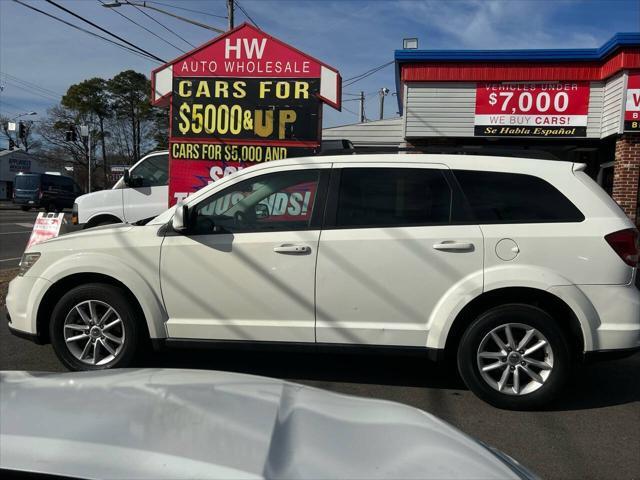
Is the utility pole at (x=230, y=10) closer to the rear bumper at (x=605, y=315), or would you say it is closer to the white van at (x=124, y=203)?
the white van at (x=124, y=203)

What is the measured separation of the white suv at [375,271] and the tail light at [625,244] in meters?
0.01

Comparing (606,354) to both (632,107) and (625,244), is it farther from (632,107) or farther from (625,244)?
(632,107)

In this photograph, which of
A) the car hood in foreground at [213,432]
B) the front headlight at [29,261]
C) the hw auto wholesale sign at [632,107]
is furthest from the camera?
the hw auto wholesale sign at [632,107]

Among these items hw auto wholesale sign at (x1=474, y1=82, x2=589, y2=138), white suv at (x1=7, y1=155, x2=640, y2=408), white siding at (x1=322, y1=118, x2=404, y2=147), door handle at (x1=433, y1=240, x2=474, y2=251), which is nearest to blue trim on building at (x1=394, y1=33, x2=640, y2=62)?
hw auto wholesale sign at (x1=474, y1=82, x2=589, y2=138)

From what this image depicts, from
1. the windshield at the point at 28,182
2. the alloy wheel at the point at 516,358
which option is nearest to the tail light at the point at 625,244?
the alloy wheel at the point at 516,358

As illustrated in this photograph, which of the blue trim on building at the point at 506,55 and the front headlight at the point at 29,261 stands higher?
the blue trim on building at the point at 506,55

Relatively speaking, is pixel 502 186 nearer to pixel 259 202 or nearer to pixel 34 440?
pixel 259 202

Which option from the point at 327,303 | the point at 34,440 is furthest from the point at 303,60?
the point at 34,440

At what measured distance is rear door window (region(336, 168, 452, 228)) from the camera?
447 centimetres

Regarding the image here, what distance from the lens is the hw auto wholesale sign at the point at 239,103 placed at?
342 inches

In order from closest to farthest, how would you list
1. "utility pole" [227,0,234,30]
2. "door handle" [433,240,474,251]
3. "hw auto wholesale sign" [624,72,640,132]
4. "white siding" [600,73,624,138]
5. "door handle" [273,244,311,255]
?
1. "door handle" [433,240,474,251]
2. "door handle" [273,244,311,255]
3. "hw auto wholesale sign" [624,72,640,132]
4. "white siding" [600,73,624,138]
5. "utility pole" [227,0,234,30]

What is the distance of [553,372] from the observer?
4.23 metres

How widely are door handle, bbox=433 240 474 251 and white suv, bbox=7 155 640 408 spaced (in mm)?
11

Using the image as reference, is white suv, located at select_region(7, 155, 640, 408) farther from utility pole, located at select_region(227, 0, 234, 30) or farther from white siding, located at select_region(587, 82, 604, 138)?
utility pole, located at select_region(227, 0, 234, 30)
